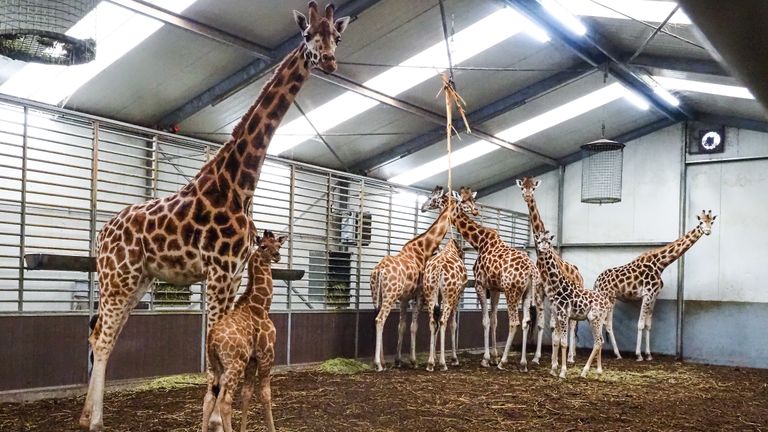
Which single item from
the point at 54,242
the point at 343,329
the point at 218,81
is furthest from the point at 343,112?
the point at 54,242

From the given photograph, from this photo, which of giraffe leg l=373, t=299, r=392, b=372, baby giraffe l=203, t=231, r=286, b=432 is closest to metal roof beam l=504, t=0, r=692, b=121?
giraffe leg l=373, t=299, r=392, b=372

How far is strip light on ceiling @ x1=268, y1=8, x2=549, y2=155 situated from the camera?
9.27 metres

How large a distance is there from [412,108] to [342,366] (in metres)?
4.79

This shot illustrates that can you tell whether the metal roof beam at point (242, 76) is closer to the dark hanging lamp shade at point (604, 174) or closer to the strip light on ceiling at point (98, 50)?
the strip light on ceiling at point (98, 50)

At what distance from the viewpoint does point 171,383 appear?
723 cm

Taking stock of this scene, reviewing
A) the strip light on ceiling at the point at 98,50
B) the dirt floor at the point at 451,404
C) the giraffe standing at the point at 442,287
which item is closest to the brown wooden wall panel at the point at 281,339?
the dirt floor at the point at 451,404

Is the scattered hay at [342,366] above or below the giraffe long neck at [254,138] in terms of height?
below

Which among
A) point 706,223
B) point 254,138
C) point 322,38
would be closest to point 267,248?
point 254,138

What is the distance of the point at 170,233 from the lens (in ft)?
15.8

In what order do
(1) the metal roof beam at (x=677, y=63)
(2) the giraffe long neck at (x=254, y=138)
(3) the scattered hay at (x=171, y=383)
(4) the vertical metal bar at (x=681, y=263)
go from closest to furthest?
(2) the giraffe long neck at (x=254, y=138) → (3) the scattered hay at (x=171, y=383) → (1) the metal roof beam at (x=677, y=63) → (4) the vertical metal bar at (x=681, y=263)

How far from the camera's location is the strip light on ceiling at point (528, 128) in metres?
12.0

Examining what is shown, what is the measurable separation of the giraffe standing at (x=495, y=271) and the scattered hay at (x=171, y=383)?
4.51m

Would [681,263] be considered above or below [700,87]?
below

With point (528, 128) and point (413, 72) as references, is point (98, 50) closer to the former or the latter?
point (413, 72)
